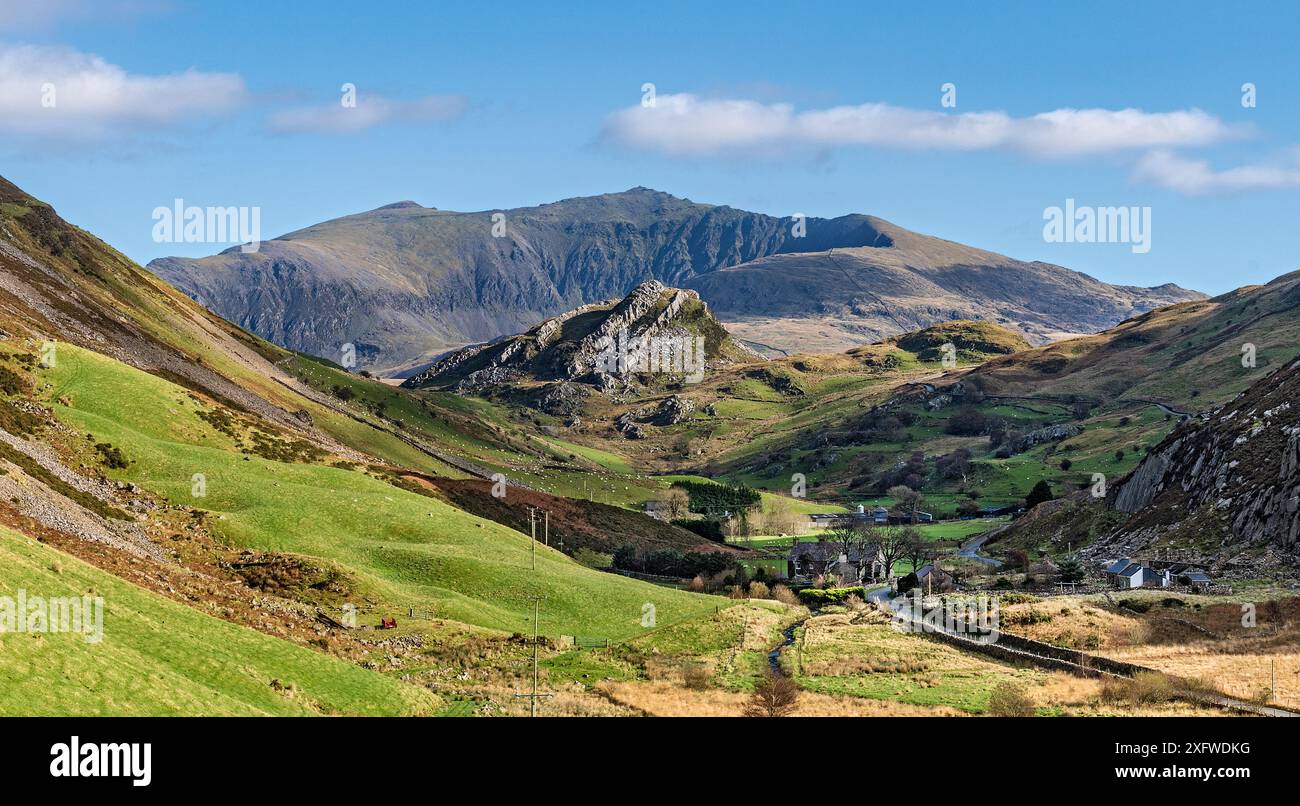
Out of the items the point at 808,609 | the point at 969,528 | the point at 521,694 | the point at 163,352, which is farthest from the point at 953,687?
the point at 969,528

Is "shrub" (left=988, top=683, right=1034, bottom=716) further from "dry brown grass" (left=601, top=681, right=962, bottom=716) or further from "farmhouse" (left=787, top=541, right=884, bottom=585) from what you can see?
"farmhouse" (left=787, top=541, right=884, bottom=585)

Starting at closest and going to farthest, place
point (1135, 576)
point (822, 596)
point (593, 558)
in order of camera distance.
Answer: point (1135, 576) < point (822, 596) < point (593, 558)

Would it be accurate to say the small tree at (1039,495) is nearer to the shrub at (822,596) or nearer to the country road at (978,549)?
the country road at (978,549)

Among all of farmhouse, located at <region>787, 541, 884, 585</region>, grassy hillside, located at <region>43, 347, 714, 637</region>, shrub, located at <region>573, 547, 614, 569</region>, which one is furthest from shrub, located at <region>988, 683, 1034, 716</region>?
farmhouse, located at <region>787, 541, 884, 585</region>

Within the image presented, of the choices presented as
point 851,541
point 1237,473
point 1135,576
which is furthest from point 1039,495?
point 1135,576

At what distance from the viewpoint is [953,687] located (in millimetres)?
63219

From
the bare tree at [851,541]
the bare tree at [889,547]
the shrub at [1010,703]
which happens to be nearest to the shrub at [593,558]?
the bare tree at [851,541]

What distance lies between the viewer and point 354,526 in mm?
83500

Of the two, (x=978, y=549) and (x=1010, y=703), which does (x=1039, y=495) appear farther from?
(x=1010, y=703)

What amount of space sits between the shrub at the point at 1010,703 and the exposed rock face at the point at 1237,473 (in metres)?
61.1

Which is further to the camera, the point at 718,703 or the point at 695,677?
the point at 695,677

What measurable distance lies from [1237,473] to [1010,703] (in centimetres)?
8038

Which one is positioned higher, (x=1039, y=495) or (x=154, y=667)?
(x=1039, y=495)
